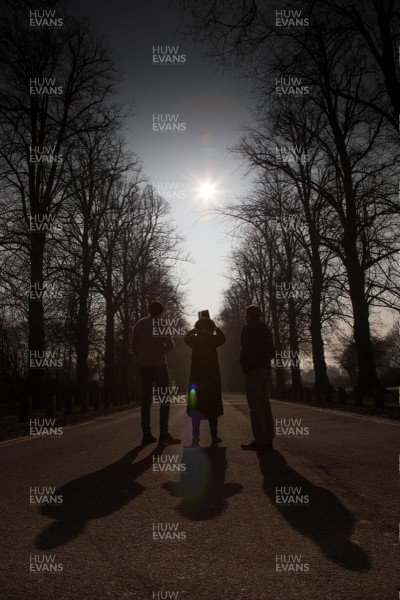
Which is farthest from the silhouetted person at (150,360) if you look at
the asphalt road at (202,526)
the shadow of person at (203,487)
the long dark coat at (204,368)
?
the shadow of person at (203,487)

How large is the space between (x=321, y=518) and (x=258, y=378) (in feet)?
12.5

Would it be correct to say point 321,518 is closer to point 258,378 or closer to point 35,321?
point 258,378

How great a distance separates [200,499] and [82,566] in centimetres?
175

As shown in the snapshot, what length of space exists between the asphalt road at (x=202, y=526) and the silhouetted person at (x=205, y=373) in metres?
1.33

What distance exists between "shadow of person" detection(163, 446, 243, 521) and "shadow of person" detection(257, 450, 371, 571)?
433mm

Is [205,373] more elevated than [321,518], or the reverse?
[205,373]

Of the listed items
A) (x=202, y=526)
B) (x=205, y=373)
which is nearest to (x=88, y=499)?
(x=202, y=526)

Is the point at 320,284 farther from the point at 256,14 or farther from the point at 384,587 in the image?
the point at 384,587

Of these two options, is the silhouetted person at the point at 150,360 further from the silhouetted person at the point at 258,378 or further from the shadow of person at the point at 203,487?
the shadow of person at the point at 203,487

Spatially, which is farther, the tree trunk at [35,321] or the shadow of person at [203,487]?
the tree trunk at [35,321]

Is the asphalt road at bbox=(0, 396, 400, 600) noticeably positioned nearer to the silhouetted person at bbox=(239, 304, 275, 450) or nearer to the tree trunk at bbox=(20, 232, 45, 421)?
the silhouetted person at bbox=(239, 304, 275, 450)

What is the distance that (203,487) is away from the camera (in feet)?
17.0

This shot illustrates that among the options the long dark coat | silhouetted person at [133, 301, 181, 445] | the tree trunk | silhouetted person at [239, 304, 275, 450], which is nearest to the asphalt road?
silhouetted person at [239, 304, 275, 450]

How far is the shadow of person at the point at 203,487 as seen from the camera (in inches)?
171
